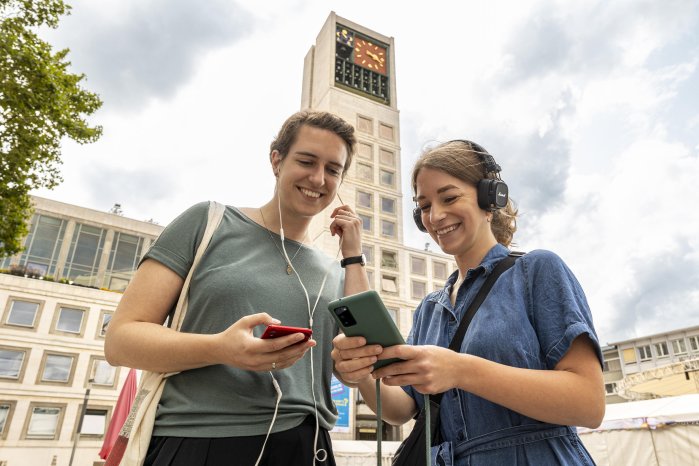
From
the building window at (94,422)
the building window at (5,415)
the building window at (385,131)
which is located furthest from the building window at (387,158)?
the building window at (5,415)

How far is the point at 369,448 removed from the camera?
1576cm

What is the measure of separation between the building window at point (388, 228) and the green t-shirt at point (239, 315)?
35.2 m

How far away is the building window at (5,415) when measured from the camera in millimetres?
Result: 24839

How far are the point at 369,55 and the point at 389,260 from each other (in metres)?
21.7

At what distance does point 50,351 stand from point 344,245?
32493 mm

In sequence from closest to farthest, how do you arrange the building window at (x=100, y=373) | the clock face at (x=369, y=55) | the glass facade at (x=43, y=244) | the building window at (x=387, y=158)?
the building window at (x=100, y=373), the glass facade at (x=43, y=244), the building window at (x=387, y=158), the clock face at (x=369, y=55)

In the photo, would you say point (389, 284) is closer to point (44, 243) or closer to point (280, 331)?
point (44, 243)

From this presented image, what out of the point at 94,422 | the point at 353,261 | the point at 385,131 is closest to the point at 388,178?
the point at 385,131

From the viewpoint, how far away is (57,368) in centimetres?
2753

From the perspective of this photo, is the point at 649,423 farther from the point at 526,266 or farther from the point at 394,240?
the point at 394,240

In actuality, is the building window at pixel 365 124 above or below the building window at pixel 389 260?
above

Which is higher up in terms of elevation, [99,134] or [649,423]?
[99,134]

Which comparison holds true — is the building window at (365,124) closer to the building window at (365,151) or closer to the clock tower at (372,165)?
the clock tower at (372,165)

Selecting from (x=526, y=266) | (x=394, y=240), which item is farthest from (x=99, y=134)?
(x=394, y=240)
